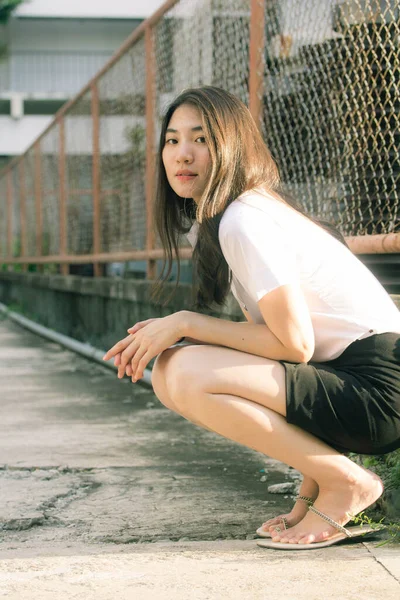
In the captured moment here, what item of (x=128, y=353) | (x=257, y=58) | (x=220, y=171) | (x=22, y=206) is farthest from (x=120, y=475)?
(x=22, y=206)

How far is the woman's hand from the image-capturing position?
2.77 metres

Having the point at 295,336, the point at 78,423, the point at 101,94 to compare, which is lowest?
the point at 78,423

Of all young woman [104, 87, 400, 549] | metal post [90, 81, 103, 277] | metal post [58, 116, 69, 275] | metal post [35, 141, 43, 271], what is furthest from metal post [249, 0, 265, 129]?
metal post [35, 141, 43, 271]

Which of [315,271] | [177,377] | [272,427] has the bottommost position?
[272,427]

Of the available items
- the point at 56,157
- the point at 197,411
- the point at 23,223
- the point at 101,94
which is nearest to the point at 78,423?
the point at 197,411

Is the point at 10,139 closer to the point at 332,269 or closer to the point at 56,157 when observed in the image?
the point at 56,157

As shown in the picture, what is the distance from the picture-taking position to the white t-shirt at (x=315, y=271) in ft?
8.27

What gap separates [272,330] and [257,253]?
0.22 m

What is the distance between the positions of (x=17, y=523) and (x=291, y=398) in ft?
3.45

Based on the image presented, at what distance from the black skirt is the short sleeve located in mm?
280

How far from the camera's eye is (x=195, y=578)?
Result: 2305mm

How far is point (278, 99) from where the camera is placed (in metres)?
4.45

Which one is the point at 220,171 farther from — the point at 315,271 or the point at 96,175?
the point at 96,175

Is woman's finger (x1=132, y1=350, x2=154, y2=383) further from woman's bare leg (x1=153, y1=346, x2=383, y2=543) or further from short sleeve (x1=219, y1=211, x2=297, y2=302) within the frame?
short sleeve (x1=219, y1=211, x2=297, y2=302)
